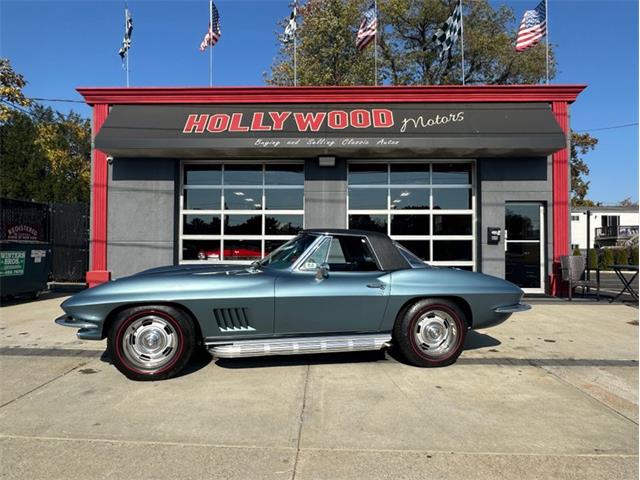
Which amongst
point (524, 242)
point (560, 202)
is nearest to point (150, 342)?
point (524, 242)

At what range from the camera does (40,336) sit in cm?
618

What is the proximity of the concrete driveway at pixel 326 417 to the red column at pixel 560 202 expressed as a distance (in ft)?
16.8

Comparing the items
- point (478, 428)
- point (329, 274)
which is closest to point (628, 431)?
point (478, 428)

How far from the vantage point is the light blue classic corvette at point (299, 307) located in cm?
425

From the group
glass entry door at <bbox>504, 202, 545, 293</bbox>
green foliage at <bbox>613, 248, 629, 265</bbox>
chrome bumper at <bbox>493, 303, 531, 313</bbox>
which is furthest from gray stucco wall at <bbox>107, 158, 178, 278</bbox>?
green foliage at <bbox>613, 248, 629, 265</bbox>

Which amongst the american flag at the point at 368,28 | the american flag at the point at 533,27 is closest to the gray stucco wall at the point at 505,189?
the american flag at the point at 533,27

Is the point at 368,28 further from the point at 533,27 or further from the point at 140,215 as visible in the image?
the point at 140,215

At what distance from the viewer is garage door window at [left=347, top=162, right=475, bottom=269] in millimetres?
10773

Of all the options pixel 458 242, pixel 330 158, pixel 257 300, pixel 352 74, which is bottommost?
pixel 257 300

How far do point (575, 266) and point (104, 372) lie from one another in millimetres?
9302

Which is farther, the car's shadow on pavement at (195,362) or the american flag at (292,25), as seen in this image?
the american flag at (292,25)

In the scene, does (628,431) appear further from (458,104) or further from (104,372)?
(458,104)

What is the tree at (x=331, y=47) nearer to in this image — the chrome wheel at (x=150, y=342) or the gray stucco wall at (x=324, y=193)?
the gray stucco wall at (x=324, y=193)

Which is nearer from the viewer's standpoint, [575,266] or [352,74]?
[575,266]
